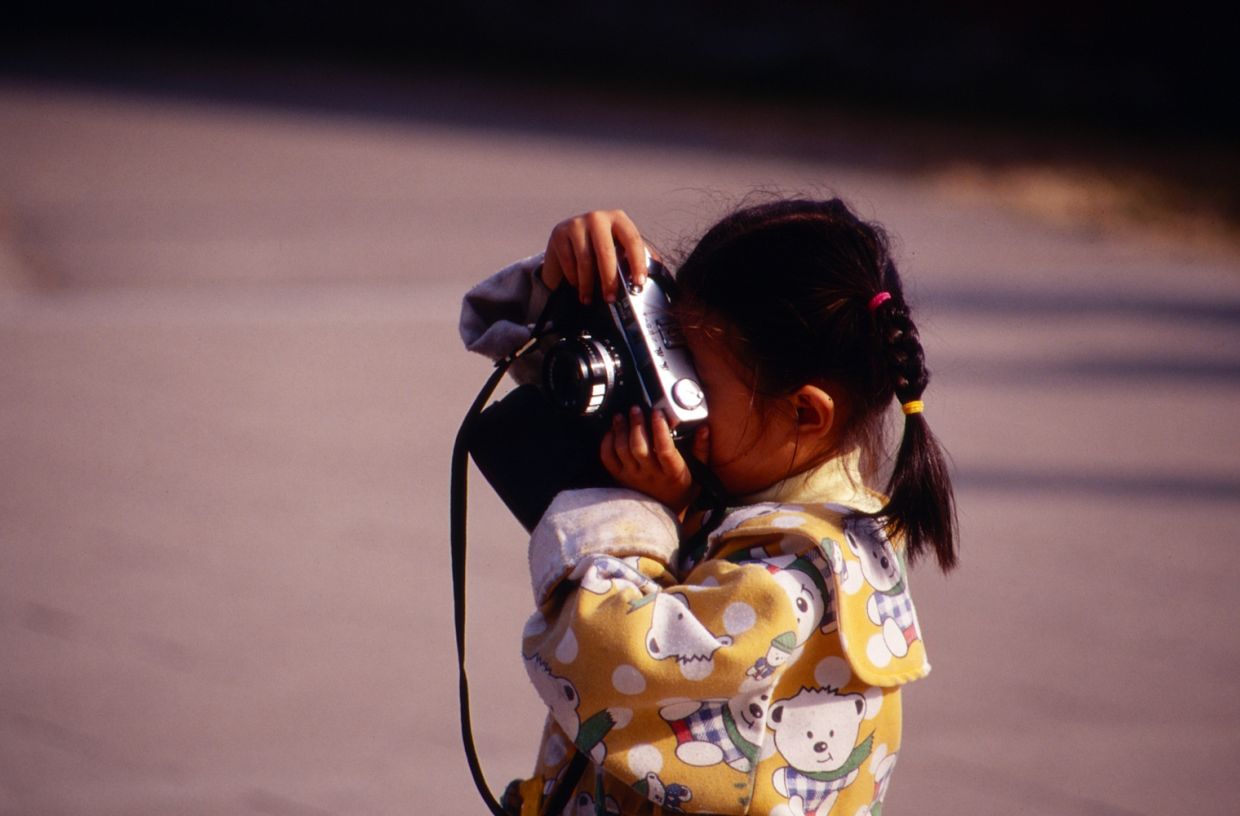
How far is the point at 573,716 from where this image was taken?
135 cm

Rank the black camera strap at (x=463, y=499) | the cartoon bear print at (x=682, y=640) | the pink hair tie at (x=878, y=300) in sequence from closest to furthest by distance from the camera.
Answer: the cartoon bear print at (x=682, y=640) < the pink hair tie at (x=878, y=300) < the black camera strap at (x=463, y=499)

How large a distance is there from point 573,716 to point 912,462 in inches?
17.4

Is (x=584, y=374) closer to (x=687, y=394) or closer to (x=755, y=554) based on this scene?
(x=687, y=394)

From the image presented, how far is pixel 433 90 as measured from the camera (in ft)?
40.8

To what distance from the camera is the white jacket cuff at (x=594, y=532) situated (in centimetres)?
136

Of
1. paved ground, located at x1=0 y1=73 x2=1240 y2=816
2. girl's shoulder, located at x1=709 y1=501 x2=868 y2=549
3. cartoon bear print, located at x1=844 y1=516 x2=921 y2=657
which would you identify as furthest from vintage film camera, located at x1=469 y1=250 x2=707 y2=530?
paved ground, located at x1=0 y1=73 x2=1240 y2=816

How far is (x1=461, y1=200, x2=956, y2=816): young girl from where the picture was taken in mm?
1325

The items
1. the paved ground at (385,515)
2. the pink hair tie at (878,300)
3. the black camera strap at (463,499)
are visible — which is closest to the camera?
the pink hair tie at (878,300)

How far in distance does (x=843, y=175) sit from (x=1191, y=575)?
613cm

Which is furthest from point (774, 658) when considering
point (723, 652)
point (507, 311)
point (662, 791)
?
point (507, 311)

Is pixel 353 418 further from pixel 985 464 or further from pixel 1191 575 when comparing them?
pixel 1191 575

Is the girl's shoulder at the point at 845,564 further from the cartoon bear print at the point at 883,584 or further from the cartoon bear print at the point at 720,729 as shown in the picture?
the cartoon bear print at the point at 720,729

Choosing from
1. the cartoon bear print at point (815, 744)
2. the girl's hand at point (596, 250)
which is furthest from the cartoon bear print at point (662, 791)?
the girl's hand at point (596, 250)

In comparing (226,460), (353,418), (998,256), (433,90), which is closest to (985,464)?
(353,418)
